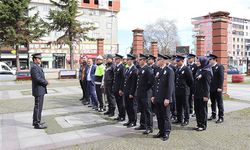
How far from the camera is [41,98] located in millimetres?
8156

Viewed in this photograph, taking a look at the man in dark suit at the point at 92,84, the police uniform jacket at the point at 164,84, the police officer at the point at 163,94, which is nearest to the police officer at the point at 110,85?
the man in dark suit at the point at 92,84

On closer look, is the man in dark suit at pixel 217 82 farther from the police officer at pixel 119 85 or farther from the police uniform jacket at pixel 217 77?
the police officer at pixel 119 85

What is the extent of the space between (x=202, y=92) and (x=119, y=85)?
2598 millimetres

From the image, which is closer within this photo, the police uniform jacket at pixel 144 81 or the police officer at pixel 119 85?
the police uniform jacket at pixel 144 81

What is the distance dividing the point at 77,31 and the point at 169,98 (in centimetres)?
2580

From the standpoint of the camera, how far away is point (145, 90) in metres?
7.59

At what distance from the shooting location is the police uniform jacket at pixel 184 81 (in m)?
8.48

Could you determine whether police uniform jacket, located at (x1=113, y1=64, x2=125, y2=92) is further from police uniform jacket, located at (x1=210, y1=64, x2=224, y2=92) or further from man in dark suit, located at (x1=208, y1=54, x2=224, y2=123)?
police uniform jacket, located at (x1=210, y1=64, x2=224, y2=92)

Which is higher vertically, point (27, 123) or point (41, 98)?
point (41, 98)

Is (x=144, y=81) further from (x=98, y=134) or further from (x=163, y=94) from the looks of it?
(x=98, y=134)

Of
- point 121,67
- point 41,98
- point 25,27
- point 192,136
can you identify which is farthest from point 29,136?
point 25,27

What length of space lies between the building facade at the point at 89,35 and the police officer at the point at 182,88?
2033 inches

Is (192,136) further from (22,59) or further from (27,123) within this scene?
(22,59)

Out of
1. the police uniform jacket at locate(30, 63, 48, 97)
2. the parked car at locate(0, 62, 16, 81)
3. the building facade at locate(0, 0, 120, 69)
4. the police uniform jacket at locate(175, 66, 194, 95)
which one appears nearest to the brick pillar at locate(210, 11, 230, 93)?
the police uniform jacket at locate(175, 66, 194, 95)
